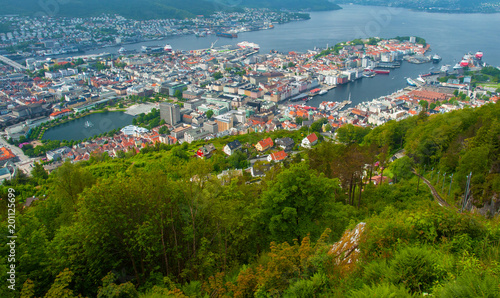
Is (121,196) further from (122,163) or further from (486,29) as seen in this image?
(486,29)

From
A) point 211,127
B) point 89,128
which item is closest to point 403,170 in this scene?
point 211,127

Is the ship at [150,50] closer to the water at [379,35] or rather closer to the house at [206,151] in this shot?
the water at [379,35]

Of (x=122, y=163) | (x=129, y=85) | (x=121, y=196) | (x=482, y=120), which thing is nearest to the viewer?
(x=121, y=196)

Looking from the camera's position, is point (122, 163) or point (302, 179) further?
point (122, 163)

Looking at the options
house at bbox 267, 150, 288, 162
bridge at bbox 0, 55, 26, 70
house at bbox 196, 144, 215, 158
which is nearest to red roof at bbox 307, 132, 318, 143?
house at bbox 267, 150, 288, 162

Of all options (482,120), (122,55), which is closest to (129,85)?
(122,55)

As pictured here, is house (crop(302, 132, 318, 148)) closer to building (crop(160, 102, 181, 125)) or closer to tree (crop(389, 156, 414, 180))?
tree (crop(389, 156, 414, 180))

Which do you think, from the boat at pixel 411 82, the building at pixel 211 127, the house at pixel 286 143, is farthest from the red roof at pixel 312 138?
the boat at pixel 411 82

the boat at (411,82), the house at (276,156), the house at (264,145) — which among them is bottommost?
the house at (264,145)
